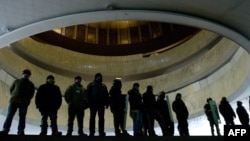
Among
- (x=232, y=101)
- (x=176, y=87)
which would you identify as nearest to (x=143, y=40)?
(x=176, y=87)

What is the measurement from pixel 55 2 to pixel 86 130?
9.66 metres

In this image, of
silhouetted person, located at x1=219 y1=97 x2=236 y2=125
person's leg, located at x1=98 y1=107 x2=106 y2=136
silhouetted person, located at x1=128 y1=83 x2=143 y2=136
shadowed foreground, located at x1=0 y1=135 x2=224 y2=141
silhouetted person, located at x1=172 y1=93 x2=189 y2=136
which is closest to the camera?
shadowed foreground, located at x1=0 y1=135 x2=224 y2=141

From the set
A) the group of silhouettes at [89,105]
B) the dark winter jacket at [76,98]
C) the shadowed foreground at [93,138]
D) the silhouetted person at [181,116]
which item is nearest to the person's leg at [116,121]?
the group of silhouettes at [89,105]

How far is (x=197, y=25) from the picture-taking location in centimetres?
1017

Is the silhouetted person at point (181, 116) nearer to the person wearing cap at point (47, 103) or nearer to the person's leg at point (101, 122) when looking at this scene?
the person's leg at point (101, 122)

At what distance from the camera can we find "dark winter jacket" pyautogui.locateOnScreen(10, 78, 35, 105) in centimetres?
740

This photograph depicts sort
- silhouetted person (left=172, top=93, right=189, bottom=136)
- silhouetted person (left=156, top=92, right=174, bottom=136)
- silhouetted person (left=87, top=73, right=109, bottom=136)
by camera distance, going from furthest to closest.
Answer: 1. silhouetted person (left=172, top=93, right=189, bottom=136)
2. silhouetted person (left=156, top=92, right=174, bottom=136)
3. silhouetted person (left=87, top=73, right=109, bottom=136)

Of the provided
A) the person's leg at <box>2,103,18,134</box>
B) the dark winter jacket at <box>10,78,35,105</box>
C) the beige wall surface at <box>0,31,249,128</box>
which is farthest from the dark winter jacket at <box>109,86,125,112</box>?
the beige wall surface at <box>0,31,249,128</box>

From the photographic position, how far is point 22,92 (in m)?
7.46

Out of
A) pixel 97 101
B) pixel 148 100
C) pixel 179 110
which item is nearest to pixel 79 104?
pixel 97 101

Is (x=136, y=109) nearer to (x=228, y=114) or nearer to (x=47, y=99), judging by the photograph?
(x=47, y=99)

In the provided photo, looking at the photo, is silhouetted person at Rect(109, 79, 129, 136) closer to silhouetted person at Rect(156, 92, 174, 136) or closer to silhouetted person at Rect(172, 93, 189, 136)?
silhouetted person at Rect(156, 92, 174, 136)

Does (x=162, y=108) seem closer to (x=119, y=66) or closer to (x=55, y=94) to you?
(x=55, y=94)

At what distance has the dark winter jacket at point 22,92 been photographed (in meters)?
7.40
